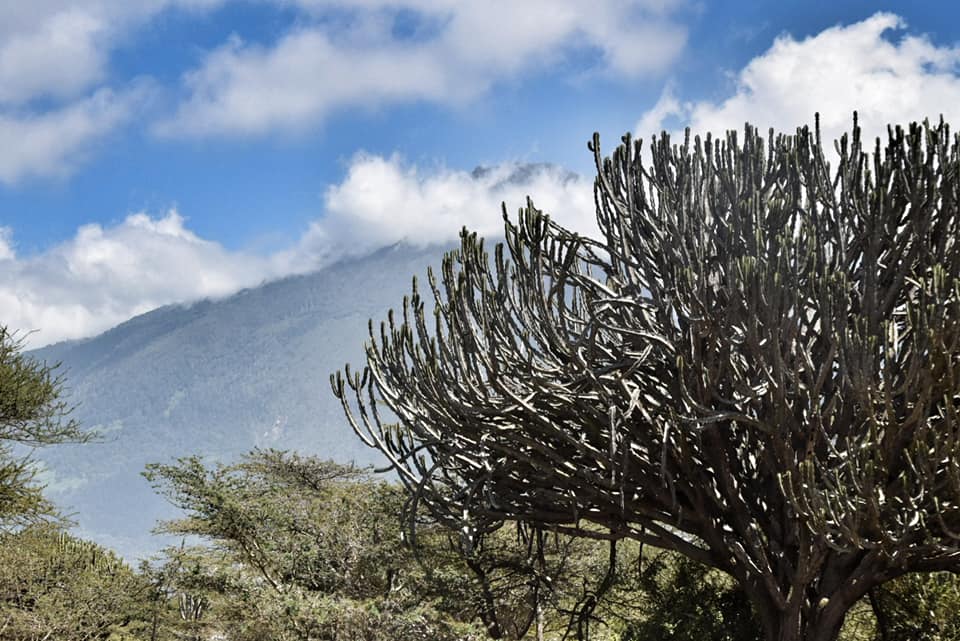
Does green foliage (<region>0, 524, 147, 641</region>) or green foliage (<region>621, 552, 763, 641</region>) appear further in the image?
green foliage (<region>0, 524, 147, 641</region>)

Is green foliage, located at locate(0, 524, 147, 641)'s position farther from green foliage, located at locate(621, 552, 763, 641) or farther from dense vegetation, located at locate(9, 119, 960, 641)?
green foliage, located at locate(621, 552, 763, 641)

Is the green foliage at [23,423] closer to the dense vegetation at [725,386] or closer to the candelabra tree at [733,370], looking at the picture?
the dense vegetation at [725,386]

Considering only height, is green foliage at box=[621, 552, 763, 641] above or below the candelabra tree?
below

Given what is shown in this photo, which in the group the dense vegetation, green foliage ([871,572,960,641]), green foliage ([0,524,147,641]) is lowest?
green foliage ([871,572,960,641])

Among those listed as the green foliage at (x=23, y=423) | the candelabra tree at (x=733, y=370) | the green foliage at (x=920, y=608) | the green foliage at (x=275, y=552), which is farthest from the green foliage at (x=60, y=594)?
the green foliage at (x=920, y=608)

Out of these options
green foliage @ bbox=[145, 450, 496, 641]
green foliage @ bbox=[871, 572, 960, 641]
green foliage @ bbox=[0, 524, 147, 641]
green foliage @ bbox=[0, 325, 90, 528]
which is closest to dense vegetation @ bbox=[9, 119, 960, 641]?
green foliage @ bbox=[871, 572, 960, 641]

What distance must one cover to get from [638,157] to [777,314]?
223cm

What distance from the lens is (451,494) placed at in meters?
8.80

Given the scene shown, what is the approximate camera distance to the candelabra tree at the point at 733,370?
248 inches

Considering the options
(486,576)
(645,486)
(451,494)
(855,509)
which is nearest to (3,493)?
(486,576)

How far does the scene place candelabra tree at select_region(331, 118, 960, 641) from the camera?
6.30 m

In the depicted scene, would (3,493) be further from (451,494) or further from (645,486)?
(645,486)

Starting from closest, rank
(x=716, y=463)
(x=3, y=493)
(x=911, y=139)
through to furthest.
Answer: (x=911, y=139), (x=716, y=463), (x=3, y=493)

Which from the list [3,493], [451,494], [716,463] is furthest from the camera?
[3,493]
